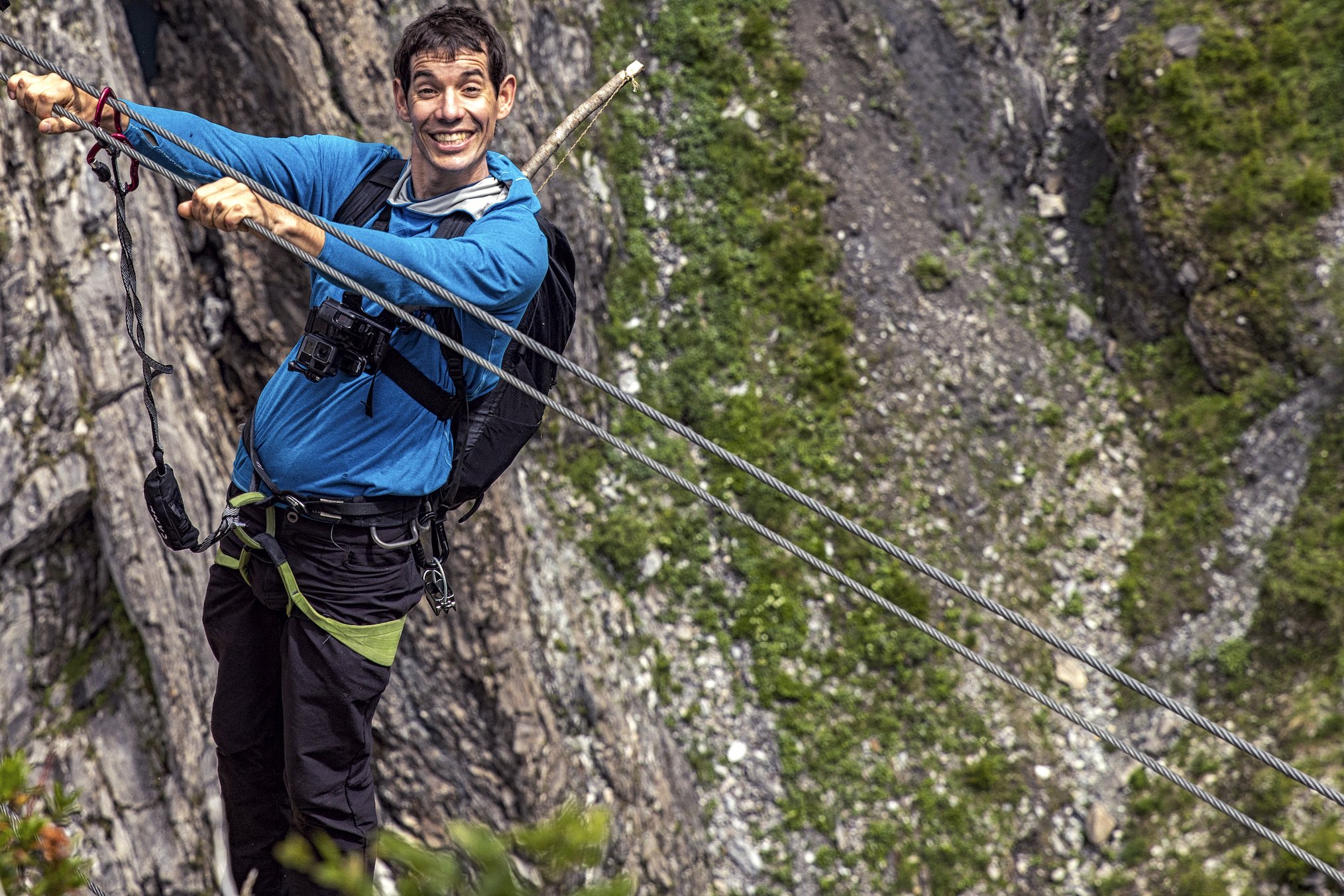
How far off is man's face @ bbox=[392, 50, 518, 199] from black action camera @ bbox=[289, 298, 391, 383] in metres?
0.72

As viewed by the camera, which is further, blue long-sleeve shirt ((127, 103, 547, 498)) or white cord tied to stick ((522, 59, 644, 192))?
white cord tied to stick ((522, 59, 644, 192))

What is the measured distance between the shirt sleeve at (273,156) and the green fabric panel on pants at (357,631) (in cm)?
182

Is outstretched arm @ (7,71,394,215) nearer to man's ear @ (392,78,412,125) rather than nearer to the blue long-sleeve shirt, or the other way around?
the blue long-sleeve shirt

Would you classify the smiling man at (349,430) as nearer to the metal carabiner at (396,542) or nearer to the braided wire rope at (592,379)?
the metal carabiner at (396,542)

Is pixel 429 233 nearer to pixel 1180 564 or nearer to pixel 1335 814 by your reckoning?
pixel 1335 814

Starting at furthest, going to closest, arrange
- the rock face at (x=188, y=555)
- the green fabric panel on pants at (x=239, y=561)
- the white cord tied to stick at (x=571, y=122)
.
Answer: the rock face at (x=188, y=555) → the white cord tied to stick at (x=571, y=122) → the green fabric panel on pants at (x=239, y=561)

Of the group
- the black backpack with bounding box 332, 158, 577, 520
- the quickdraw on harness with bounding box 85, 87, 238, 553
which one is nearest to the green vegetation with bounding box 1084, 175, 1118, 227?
the black backpack with bounding box 332, 158, 577, 520

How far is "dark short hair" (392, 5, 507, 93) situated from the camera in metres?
4.16

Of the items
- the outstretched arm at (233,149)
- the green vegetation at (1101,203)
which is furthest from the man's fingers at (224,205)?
the green vegetation at (1101,203)

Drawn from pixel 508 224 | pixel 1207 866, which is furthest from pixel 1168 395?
pixel 508 224

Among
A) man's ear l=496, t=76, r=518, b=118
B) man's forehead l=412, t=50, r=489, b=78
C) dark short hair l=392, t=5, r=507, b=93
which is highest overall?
dark short hair l=392, t=5, r=507, b=93

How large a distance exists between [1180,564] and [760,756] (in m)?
6.41

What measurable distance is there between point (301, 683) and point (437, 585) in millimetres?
803

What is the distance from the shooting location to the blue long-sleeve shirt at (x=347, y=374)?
410 cm
